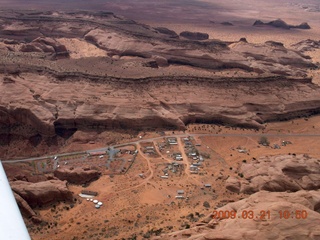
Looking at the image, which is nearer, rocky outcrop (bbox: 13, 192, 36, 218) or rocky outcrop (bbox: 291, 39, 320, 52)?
rocky outcrop (bbox: 13, 192, 36, 218)

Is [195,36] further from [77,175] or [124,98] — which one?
[77,175]

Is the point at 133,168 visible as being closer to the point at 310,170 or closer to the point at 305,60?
the point at 310,170

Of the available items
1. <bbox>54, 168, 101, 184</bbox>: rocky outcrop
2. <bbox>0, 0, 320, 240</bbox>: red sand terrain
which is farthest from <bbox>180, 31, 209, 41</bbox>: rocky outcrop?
<bbox>54, 168, 101, 184</bbox>: rocky outcrop

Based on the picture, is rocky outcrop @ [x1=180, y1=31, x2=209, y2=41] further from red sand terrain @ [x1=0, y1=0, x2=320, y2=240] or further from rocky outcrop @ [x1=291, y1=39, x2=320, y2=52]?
rocky outcrop @ [x1=291, y1=39, x2=320, y2=52]

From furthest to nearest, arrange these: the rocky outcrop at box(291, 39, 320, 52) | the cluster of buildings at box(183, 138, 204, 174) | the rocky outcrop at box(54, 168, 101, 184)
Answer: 1. the rocky outcrop at box(291, 39, 320, 52)
2. the cluster of buildings at box(183, 138, 204, 174)
3. the rocky outcrop at box(54, 168, 101, 184)

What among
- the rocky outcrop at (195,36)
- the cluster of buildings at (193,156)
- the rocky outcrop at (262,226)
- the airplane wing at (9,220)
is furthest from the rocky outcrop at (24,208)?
the rocky outcrop at (195,36)
